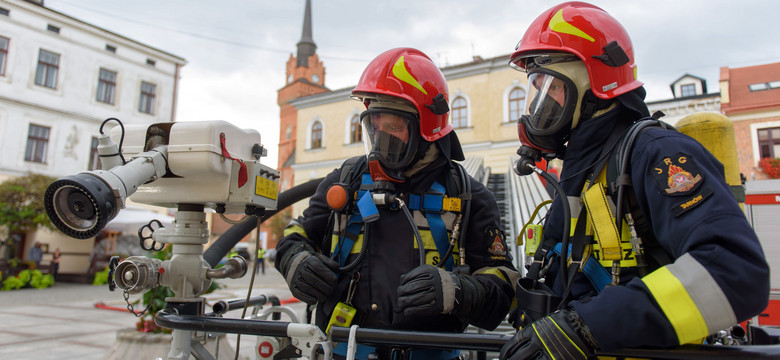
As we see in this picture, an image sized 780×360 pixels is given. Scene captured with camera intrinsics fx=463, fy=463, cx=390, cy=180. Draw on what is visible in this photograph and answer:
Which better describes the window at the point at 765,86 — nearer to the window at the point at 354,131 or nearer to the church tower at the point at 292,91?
→ the window at the point at 354,131

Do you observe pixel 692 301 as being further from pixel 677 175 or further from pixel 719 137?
pixel 719 137

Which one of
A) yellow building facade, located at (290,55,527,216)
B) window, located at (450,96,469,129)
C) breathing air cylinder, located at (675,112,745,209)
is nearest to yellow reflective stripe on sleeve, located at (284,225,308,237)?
breathing air cylinder, located at (675,112,745,209)

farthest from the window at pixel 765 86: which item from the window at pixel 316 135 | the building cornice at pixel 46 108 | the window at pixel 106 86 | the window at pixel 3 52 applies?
the window at pixel 3 52

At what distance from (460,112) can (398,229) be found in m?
22.6

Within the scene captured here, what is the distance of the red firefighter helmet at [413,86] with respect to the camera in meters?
2.35

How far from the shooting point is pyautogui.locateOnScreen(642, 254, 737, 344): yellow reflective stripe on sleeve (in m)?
1.10

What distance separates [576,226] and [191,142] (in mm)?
1492

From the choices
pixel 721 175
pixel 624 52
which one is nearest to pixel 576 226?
pixel 721 175

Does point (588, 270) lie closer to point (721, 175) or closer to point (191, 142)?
point (721, 175)

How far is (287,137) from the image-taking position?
3906 cm

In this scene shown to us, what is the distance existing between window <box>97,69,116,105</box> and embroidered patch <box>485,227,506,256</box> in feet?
81.6

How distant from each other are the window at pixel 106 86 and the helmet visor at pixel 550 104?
25.1 m

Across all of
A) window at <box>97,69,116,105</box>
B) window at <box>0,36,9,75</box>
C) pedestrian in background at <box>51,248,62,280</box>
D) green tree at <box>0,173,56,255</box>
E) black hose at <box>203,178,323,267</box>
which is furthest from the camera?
window at <box>97,69,116,105</box>

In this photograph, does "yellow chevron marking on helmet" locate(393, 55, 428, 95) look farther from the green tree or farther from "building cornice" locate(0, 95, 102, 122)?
"building cornice" locate(0, 95, 102, 122)
